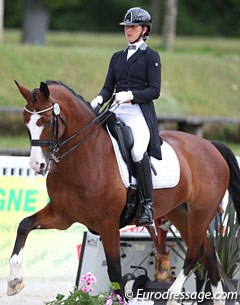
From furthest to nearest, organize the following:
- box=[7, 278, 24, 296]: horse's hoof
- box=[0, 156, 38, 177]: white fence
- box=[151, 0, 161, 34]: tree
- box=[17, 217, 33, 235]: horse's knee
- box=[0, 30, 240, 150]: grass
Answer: box=[151, 0, 161, 34]: tree < box=[0, 30, 240, 150]: grass < box=[0, 156, 38, 177]: white fence < box=[17, 217, 33, 235]: horse's knee < box=[7, 278, 24, 296]: horse's hoof

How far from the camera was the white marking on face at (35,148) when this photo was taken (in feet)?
22.7

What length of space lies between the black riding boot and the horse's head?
0.85 meters

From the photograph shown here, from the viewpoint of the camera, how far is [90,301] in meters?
6.76

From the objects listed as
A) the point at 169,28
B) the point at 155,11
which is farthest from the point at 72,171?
the point at 155,11

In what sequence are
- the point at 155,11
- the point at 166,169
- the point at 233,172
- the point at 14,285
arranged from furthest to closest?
1. the point at 155,11
2. the point at 233,172
3. the point at 166,169
4. the point at 14,285

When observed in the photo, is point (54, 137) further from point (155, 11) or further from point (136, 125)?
point (155, 11)

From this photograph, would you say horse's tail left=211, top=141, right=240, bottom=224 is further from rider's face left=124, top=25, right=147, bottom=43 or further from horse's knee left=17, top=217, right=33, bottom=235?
horse's knee left=17, top=217, right=33, bottom=235

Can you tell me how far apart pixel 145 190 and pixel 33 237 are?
278 centimetres

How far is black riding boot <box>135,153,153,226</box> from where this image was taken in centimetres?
760

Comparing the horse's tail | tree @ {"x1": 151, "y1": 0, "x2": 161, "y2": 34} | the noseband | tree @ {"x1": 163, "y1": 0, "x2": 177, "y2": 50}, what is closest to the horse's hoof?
the noseband

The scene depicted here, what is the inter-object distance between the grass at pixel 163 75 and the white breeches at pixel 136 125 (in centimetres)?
1095

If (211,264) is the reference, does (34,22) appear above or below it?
below

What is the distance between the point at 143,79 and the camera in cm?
779

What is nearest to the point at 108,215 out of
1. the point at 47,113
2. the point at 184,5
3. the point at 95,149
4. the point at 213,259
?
the point at 95,149
